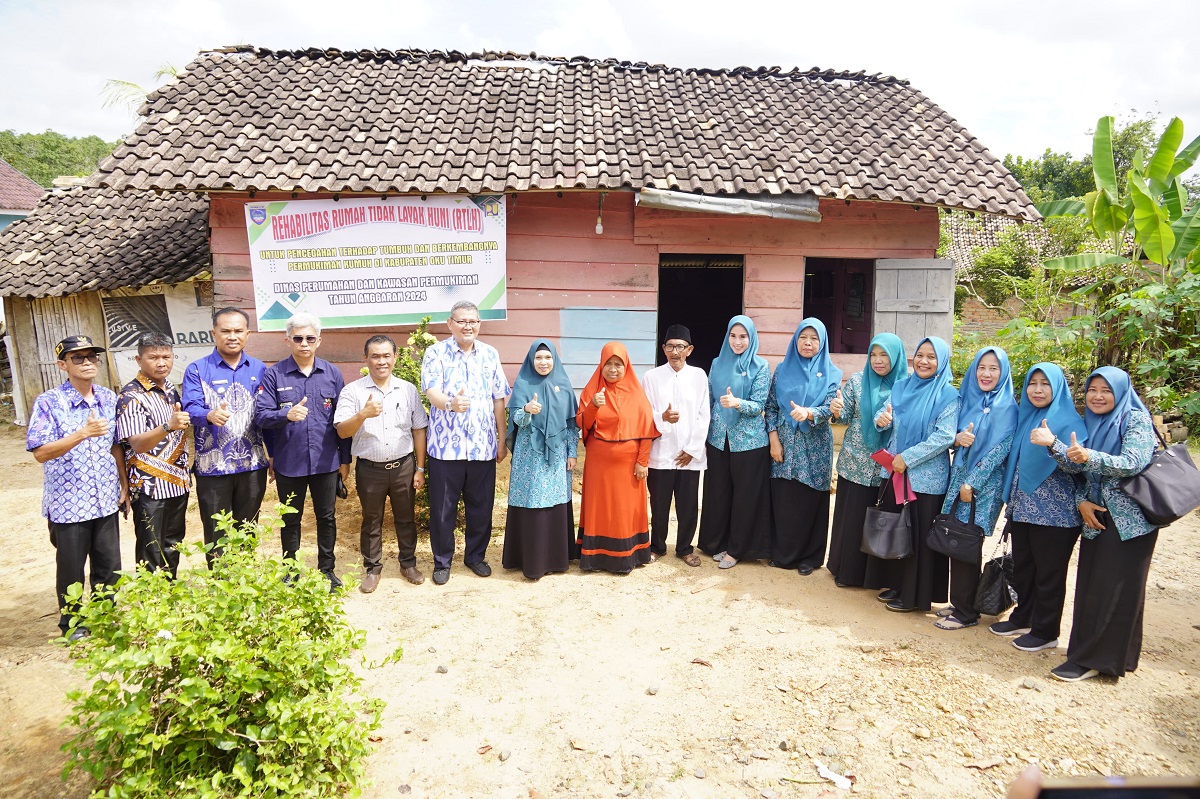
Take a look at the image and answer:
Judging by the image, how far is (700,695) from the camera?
3381 mm

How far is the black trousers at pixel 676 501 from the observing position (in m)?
4.90

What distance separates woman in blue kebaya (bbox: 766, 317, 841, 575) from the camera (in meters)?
4.57

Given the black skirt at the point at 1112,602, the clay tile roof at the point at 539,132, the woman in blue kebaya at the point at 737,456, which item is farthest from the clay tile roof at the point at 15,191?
the black skirt at the point at 1112,602

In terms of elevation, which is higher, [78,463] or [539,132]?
[539,132]

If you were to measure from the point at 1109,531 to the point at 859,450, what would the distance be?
4.38 ft

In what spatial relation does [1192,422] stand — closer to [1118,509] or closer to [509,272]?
[1118,509]

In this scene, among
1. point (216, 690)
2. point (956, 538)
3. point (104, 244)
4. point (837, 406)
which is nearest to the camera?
point (216, 690)

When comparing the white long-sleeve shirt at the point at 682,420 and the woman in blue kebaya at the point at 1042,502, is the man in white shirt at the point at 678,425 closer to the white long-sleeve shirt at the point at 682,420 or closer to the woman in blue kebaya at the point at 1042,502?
the white long-sleeve shirt at the point at 682,420

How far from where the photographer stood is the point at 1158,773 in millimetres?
2873

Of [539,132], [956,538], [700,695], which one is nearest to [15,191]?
[539,132]

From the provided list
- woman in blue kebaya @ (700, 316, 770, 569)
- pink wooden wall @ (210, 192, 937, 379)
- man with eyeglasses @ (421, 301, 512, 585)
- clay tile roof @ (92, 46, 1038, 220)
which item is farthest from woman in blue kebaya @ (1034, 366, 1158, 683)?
pink wooden wall @ (210, 192, 937, 379)

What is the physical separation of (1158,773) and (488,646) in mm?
3002

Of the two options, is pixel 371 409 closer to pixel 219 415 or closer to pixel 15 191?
pixel 219 415

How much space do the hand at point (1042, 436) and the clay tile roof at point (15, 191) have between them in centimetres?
2254
